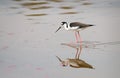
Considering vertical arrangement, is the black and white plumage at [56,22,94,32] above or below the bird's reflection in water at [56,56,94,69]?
above

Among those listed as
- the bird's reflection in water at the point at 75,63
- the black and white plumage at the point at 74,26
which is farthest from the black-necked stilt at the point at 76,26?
the bird's reflection in water at the point at 75,63

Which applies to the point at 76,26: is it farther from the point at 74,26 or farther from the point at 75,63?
the point at 75,63

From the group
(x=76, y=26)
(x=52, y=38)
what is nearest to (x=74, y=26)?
(x=76, y=26)

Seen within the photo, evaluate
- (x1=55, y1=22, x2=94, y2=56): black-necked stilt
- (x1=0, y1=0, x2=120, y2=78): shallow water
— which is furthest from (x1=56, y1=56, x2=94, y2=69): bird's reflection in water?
(x1=55, y1=22, x2=94, y2=56): black-necked stilt

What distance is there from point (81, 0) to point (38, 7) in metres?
0.35

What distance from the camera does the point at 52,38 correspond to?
173 cm

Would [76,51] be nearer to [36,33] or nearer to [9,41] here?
[36,33]

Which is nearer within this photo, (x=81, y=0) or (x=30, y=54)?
(x=30, y=54)

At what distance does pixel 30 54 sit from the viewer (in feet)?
5.59

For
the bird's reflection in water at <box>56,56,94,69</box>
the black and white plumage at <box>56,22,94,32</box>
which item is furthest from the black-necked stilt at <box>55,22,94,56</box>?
the bird's reflection in water at <box>56,56,94,69</box>

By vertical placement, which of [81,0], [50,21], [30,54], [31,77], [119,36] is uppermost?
[81,0]

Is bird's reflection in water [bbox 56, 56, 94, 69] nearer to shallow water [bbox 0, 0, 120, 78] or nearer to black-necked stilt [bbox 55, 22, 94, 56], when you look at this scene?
shallow water [bbox 0, 0, 120, 78]

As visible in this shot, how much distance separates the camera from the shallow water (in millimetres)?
1654

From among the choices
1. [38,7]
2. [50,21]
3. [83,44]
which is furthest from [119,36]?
[38,7]
